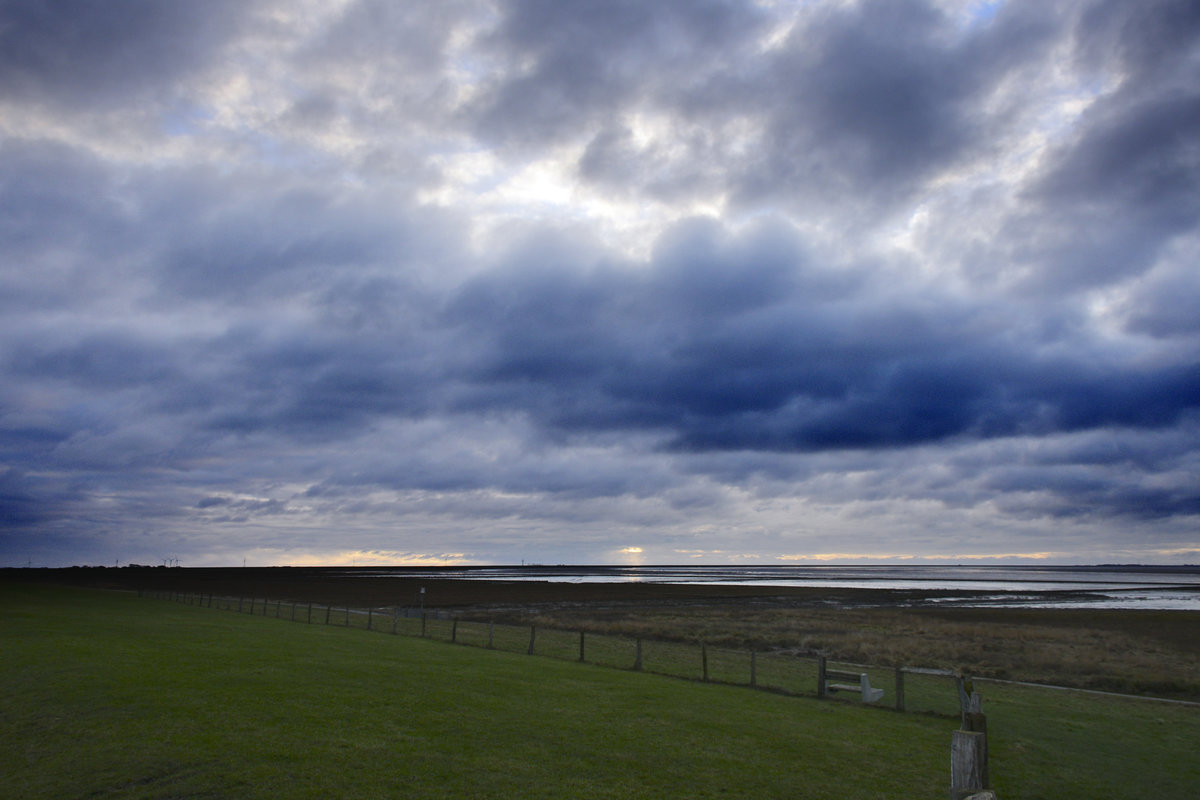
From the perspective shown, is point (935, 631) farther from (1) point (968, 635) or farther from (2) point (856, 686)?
(2) point (856, 686)

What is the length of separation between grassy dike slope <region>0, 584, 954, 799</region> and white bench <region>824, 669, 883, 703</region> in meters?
0.96

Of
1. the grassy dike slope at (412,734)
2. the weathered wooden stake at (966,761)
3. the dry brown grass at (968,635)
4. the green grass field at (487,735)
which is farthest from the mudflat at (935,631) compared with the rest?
the weathered wooden stake at (966,761)

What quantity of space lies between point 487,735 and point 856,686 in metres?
13.9

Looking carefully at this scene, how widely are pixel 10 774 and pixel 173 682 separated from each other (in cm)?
743

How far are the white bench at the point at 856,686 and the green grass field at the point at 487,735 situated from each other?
1138mm

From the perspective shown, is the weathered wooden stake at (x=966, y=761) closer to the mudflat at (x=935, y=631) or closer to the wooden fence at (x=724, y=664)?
the wooden fence at (x=724, y=664)

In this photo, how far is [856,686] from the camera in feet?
74.9

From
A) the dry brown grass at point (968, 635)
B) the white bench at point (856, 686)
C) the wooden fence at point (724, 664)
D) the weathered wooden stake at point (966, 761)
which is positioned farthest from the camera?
the dry brown grass at point (968, 635)

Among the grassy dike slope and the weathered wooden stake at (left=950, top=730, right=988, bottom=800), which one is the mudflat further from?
the weathered wooden stake at (left=950, top=730, right=988, bottom=800)

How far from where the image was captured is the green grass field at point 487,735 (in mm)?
11398

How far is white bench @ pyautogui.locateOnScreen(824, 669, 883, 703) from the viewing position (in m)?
21.0

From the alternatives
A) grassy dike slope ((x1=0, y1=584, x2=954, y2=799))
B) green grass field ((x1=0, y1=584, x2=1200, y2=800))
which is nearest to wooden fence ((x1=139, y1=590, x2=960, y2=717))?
green grass field ((x1=0, y1=584, x2=1200, y2=800))

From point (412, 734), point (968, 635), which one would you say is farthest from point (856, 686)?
point (968, 635)

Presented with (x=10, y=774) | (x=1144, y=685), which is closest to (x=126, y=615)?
(x=10, y=774)
